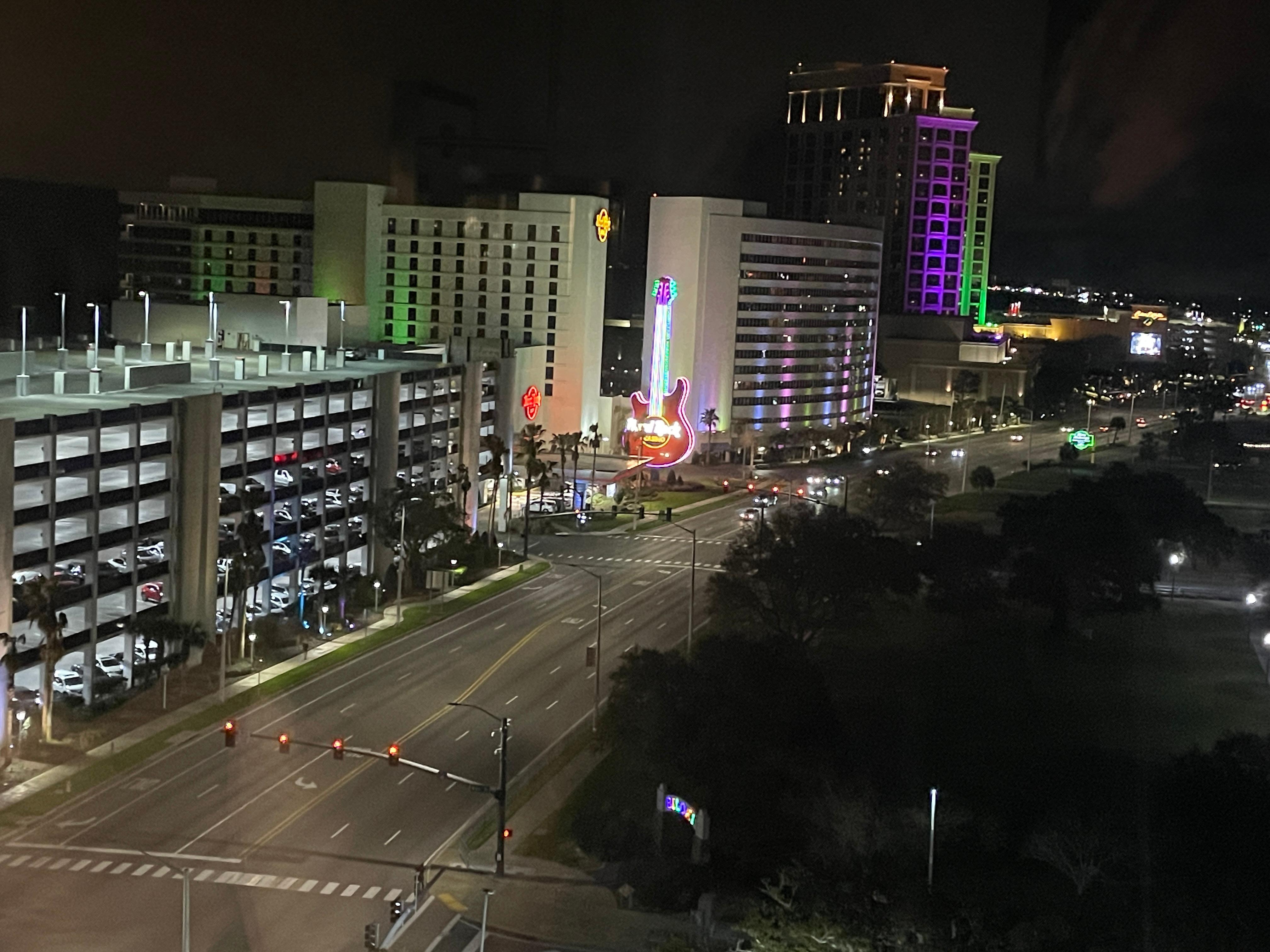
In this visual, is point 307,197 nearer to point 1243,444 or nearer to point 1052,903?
point 1243,444

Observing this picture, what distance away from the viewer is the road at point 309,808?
3056 centimetres

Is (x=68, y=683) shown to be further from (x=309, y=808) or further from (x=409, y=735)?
(x=309, y=808)

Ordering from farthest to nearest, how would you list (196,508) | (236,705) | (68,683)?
(196,508)
(68,683)
(236,705)

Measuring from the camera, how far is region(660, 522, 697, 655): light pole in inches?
2068

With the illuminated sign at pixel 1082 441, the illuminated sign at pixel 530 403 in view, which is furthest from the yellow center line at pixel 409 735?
the illuminated sign at pixel 1082 441

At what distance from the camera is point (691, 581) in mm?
61031

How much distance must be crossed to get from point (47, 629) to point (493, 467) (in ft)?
110

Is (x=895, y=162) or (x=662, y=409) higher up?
(x=895, y=162)

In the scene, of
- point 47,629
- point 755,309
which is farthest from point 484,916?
point 755,309

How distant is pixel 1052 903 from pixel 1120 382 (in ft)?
529

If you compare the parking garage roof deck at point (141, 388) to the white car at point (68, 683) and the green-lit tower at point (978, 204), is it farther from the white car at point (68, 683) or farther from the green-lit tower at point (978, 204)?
the green-lit tower at point (978, 204)

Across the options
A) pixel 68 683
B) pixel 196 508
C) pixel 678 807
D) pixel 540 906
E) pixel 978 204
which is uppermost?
pixel 978 204

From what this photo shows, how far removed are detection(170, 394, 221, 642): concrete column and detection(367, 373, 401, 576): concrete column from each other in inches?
536

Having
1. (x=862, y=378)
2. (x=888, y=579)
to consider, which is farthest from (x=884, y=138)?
(x=888, y=579)
